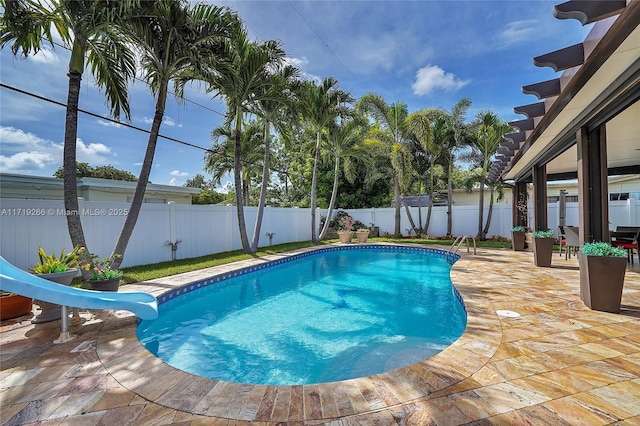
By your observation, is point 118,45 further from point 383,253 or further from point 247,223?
point 383,253

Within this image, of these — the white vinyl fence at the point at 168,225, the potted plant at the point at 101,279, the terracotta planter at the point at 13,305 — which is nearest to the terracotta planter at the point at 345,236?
the white vinyl fence at the point at 168,225

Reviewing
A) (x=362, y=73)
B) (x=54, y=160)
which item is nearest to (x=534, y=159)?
(x=362, y=73)

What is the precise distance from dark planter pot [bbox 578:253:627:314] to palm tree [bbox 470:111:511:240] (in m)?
11.8

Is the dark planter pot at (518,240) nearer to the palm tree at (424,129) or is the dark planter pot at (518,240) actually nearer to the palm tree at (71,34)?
the palm tree at (424,129)

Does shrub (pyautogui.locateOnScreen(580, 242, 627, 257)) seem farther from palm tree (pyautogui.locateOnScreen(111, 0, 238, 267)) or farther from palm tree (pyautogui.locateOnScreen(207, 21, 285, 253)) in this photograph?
palm tree (pyautogui.locateOnScreen(207, 21, 285, 253))

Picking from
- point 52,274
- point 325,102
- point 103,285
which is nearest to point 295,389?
point 52,274

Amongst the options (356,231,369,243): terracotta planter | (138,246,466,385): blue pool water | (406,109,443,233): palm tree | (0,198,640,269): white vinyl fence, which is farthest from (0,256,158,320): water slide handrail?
(406,109,443,233): palm tree

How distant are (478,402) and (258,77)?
10.2 meters

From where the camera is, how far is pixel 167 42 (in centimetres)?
650

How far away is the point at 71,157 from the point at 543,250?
440 inches

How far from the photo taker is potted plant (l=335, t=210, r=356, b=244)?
50.0ft

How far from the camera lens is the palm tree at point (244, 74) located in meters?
8.63

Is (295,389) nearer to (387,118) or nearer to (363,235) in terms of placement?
(363,235)

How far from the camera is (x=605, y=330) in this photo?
3658 millimetres
